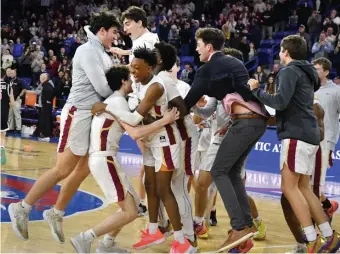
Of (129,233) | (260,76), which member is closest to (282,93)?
(129,233)

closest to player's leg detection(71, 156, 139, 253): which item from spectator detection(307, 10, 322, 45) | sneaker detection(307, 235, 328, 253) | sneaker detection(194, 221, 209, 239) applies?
sneaker detection(194, 221, 209, 239)

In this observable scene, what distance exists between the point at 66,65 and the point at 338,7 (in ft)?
24.7

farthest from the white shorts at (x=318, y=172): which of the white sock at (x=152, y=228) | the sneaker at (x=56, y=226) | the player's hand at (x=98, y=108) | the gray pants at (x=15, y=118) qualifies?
the gray pants at (x=15, y=118)

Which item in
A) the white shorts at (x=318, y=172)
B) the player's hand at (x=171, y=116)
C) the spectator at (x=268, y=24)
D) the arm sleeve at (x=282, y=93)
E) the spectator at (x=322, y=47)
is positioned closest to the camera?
the arm sleeve at (x=282, y=93)

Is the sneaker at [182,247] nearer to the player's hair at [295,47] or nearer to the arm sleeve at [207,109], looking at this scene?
the arm sleeve at [207,109]

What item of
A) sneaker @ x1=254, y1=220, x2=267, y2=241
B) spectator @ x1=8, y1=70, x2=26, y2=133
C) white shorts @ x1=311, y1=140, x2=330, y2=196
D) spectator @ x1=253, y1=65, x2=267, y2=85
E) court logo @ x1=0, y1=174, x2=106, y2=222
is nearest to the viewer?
white shorts @ x1=311, y1=140, x2=330, y2=196

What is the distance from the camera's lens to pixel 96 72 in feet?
19.8

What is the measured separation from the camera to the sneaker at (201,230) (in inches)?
261

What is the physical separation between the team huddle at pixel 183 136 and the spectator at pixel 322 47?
10017 millimetres

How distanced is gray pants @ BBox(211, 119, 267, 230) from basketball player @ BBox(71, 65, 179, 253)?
1.65ft

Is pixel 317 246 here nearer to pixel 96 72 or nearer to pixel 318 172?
pixel 318 172

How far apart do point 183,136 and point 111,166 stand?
67 centimetres

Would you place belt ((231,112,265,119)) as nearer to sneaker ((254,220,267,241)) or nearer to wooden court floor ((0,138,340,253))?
wooden court floor ((0,138,340,253))

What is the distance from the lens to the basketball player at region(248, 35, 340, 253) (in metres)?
5.66
